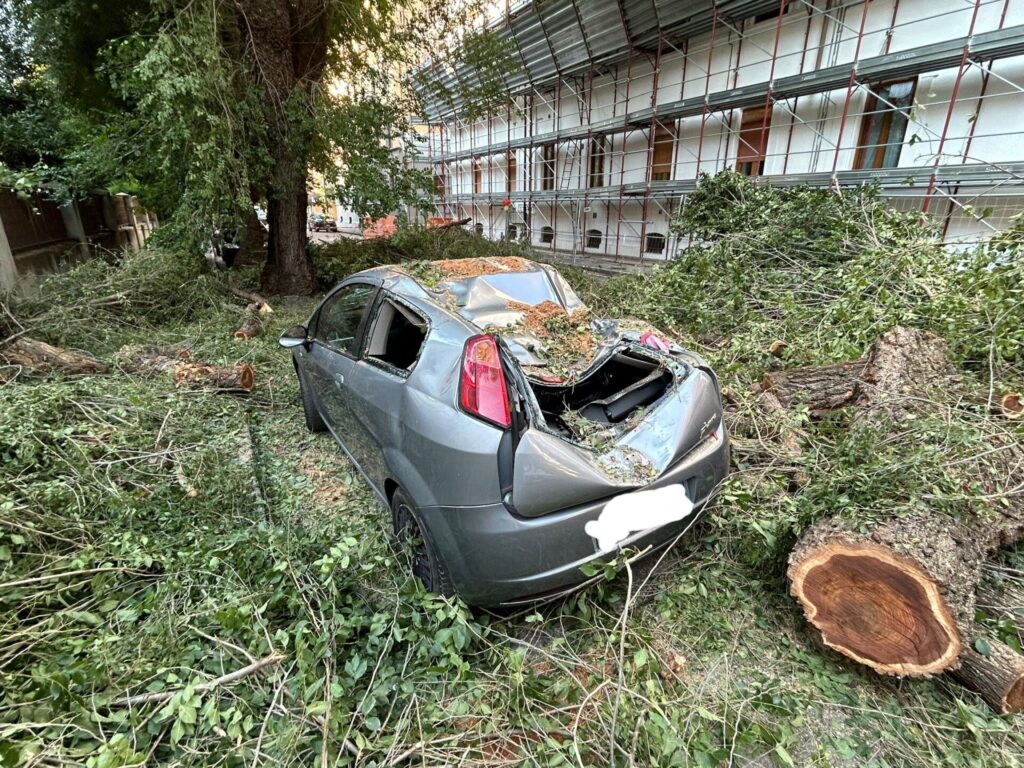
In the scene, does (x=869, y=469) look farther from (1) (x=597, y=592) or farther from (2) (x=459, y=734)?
(2) (x=459, y=734)

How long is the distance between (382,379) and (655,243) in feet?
44.4

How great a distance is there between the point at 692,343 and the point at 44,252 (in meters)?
14.5

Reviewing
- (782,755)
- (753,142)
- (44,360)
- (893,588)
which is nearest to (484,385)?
(782,755)

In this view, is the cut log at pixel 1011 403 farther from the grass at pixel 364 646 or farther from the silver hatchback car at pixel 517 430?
the silver hatchback car at pixel 517 430

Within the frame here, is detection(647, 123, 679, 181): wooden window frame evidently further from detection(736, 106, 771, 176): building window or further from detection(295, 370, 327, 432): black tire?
detection(295, 370, 327, 432): black tire

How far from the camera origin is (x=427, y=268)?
3348 mm

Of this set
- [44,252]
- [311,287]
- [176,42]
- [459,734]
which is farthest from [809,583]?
[44,252]

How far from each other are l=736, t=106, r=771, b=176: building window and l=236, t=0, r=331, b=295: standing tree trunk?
9073 millimetres

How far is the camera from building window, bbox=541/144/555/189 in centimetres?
1852

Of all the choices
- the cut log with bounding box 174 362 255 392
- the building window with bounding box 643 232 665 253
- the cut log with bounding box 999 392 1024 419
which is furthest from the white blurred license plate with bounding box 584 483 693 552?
the building window with bounding box 643 232 665 253

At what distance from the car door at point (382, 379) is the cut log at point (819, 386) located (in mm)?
2598

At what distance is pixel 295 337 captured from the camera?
3.82 meters

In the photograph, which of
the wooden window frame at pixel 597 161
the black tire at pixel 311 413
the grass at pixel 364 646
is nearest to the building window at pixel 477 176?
the wooden window frame at pixel 597 161

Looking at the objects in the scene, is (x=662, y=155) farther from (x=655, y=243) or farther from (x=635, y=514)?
(x=635, y=514)
